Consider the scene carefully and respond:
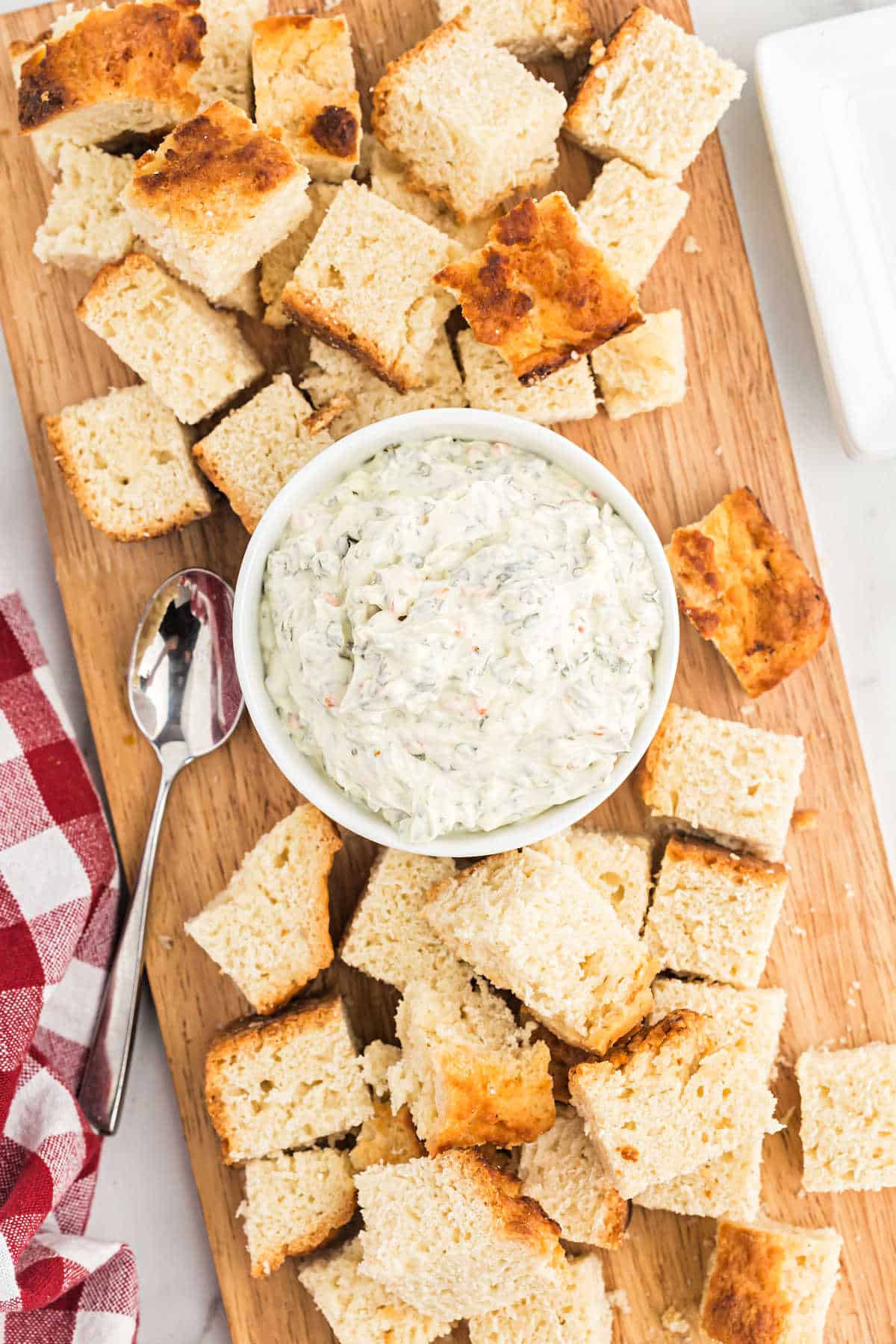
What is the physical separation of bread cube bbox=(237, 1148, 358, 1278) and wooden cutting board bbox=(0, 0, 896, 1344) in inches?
5.5

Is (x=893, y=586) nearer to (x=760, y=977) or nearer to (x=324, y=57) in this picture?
(x=760, y=977)

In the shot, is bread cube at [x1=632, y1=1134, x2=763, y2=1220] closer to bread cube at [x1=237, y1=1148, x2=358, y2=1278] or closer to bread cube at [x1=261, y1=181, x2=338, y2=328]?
bread cube at [x1=237, y1=1148, x2=358, y2=1278]

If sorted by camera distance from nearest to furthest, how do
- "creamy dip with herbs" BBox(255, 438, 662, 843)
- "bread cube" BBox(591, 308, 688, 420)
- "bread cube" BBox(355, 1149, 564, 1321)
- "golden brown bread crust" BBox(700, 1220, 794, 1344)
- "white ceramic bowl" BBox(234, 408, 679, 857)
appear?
1. "creamy dip with herbs" BBox(255, 438, 662, 843)
2. "white ceramic bowl" BBox(234, 408, 679, 857)
3. "bread cube" BBox(355, 1149, 564, 1321)
4. "golden brown bread crust" BBox(700, 1220, 794, 1344)
5. "bread cube" BBox(591, 308, 688, 420)

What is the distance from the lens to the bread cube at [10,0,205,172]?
2402 mm

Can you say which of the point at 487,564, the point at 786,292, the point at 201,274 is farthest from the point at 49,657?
the point at 786,292

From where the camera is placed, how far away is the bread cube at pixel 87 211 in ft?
8.34

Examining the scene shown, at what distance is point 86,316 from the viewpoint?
2514 millimetres

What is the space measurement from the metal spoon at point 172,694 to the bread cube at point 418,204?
91cm

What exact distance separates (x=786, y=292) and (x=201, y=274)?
52.0 inches

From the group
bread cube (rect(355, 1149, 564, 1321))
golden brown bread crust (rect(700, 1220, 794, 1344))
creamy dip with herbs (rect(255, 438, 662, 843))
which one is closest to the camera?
creamy dip with herbs (rect(255, 438, 662, 843))

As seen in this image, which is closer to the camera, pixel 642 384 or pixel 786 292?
pixel 642 384

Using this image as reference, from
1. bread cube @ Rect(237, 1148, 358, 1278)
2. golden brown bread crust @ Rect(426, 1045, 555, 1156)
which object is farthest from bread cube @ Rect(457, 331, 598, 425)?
bread cube @ Rect(237, 1148, 358, 1278)

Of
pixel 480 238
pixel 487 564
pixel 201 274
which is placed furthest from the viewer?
pixel 480 238

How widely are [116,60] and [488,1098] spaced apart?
87.4 inches
